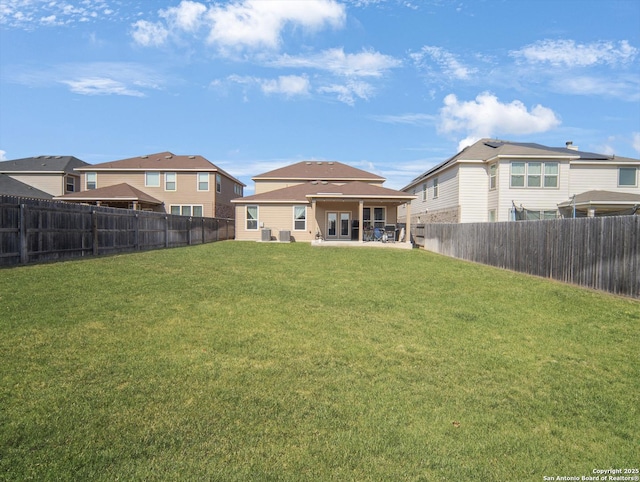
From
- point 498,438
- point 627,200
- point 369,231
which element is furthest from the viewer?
point 369,231

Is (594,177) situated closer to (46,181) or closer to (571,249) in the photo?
(571,249)

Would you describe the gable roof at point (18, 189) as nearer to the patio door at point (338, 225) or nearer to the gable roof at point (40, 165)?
the gable roof at point (40, 165)

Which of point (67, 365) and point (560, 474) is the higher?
point (67, 365)

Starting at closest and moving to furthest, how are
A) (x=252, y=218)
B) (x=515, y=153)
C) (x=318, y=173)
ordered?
(x=515, y=153) < (x=252, y=218) < (x=318, y=173)

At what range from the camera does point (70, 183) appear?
3666 cm

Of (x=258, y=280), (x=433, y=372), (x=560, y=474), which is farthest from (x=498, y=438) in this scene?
(x=258, y=280)

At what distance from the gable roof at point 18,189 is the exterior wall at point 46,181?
0.73 metres

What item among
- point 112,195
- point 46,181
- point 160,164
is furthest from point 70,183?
point 112,195

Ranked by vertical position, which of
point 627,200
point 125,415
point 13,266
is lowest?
point 125,415

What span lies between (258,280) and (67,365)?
570 cm

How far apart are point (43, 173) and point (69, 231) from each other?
2774 centimetres

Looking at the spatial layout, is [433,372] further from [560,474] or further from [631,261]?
[631,261]

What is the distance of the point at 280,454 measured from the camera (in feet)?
10.5

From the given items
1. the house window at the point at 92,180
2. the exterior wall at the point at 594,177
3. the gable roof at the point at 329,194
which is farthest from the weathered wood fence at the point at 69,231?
the exterior wall at the point at 594,177
